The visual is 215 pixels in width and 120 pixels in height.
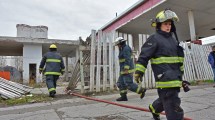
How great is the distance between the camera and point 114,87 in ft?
26.7

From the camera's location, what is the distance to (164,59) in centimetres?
288

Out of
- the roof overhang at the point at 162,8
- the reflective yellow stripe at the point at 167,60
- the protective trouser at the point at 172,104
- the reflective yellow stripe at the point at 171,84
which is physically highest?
the roof overhang at the point at 162,8

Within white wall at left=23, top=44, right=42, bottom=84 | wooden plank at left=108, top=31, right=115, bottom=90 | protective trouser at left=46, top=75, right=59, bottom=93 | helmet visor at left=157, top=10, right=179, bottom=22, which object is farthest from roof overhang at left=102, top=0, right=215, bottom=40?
helmet visor at left=157, top=10, right=179, bottom=22

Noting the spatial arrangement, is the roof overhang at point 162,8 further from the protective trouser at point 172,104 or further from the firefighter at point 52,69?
the protective trouser at point 172,104

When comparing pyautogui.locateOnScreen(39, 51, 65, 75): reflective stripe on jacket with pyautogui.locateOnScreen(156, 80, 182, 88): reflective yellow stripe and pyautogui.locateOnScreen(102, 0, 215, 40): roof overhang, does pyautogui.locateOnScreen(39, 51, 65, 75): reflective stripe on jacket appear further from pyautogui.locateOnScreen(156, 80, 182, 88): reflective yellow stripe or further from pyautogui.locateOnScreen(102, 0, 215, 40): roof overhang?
pyautogui.locateOnScreen(102, 0, 215, 40): roof overhang

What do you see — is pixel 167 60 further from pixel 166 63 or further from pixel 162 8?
pixel 162 8

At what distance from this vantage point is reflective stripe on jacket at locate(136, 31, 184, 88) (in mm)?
2783

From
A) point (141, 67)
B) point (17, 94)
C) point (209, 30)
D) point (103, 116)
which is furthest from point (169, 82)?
point (209, 30)

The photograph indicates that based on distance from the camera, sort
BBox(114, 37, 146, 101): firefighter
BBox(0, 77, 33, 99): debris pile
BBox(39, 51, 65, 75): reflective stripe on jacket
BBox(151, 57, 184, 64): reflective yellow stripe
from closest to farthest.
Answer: BBox(151, 57, 184, 64): reflective yellow stripe < BBox(114, 37, 146, 101): firefighter < BBox(0, 77, 33, 99): debris pile < BBox(39, 51, 65, 75): reflective stripe on jacket

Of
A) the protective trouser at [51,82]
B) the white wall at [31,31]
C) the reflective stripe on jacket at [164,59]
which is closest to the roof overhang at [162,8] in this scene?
the white wall at [31,31]

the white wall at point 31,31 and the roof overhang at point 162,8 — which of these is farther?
the white wall at point 31,31

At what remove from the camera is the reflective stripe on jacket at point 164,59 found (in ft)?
9.13

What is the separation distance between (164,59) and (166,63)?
0.06 meters

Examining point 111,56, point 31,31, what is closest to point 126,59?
point 111,56
